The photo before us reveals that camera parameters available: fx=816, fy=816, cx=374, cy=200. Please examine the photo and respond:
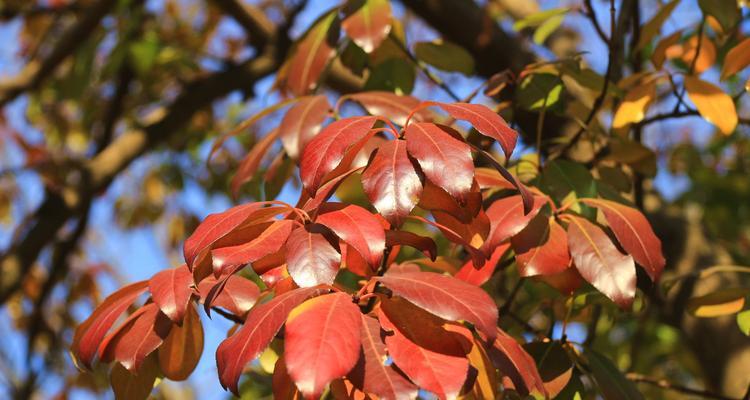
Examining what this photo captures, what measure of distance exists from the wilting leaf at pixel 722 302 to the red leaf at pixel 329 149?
54 cm

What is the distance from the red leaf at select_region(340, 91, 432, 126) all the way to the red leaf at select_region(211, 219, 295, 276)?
0.36 meters

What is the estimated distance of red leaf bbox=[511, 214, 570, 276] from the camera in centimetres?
82

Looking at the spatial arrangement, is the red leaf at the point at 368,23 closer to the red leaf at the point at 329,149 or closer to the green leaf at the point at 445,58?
the green leaf at the point at 445,58

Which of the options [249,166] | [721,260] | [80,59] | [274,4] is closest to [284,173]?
[249,166]

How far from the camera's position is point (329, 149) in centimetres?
72

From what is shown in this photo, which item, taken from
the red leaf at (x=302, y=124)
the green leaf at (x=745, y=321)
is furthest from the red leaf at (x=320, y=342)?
the green leaf at (x=745, y=321)

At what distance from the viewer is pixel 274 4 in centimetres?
367

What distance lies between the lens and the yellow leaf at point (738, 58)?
40.3 inches

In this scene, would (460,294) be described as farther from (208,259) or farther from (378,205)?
(208,259)

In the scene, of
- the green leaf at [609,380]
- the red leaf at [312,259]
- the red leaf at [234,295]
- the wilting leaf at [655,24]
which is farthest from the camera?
the wilting leaf at [655,24]

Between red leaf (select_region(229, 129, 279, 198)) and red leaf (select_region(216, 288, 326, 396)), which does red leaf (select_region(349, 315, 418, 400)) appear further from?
red leaf (select_region(229, 129, 279, 198))

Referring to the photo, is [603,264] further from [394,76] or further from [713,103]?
[394,76]

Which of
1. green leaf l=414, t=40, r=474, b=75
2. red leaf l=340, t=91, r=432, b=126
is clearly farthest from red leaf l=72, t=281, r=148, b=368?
green leaf l=414, t=40, r=474, b=75

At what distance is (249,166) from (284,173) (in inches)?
3.0
